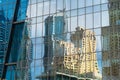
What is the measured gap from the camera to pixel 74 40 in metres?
40.0

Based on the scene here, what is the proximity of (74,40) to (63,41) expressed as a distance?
47.2 inches

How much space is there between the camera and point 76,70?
38.9m

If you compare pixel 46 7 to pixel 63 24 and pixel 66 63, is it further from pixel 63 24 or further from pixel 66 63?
pixel 66 63

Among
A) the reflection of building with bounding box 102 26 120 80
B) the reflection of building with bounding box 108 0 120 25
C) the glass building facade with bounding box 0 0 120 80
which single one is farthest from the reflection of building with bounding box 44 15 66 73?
the reflection of building with bounding box 108 0 120 25

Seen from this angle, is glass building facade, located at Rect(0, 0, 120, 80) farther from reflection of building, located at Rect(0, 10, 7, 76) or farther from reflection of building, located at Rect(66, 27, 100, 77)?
reflection of building, located at Rect(0, 10, 7, 76)

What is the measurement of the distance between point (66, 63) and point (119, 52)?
227 inches

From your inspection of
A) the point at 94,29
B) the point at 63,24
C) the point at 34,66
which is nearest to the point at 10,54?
the point at 34,66

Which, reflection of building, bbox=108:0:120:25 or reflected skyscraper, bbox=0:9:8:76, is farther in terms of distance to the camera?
reflected skyscraper, bbox=0:9:8:76

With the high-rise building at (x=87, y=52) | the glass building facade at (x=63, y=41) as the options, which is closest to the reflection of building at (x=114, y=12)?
the glass building facade at (x=63, y=41)

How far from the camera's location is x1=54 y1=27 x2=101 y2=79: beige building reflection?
3816cm

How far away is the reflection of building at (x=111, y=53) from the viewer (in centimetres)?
3669

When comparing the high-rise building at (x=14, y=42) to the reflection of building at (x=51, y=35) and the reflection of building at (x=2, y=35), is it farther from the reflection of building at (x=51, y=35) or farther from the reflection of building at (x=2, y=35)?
the reflection of building at (x=51, y=35)

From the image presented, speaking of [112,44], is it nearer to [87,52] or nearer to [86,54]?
[87,52]

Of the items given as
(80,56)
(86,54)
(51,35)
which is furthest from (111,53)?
(51,35)
